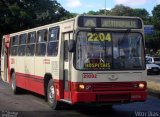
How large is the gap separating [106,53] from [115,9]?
82203mm

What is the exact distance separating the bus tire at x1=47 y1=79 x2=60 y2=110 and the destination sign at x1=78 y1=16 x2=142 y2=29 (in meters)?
2.68

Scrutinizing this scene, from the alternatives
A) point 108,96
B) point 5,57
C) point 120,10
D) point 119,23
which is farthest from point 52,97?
point 120,10

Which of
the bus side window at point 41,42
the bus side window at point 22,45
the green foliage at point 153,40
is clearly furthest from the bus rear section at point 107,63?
the green foliage at point 153,40

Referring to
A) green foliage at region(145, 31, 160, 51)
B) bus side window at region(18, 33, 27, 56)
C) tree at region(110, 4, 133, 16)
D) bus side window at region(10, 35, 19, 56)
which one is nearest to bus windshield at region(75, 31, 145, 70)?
bus side window at region(18, 33, 27, 56)

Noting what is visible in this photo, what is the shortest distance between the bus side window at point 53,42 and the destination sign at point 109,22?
1763 mm

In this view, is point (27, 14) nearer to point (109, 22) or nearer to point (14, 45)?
point (14, 45)

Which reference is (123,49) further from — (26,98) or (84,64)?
(26,98)

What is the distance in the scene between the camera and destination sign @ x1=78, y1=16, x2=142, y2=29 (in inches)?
510

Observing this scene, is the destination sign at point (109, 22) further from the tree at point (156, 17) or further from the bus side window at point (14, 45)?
the tree at point (156, 17)

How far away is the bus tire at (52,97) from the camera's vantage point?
14359 mm

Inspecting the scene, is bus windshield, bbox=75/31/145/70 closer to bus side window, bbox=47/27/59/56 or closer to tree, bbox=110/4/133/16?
bus side window, bbox=47/27/59/56

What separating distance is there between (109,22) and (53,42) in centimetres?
235

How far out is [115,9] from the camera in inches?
3713

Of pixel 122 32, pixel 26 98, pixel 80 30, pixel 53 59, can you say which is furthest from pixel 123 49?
pixel 26 98
